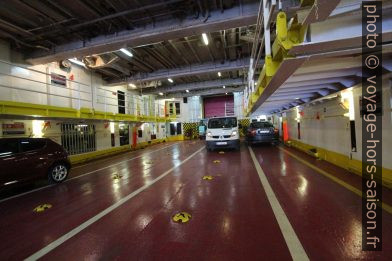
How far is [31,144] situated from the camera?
6.53 m

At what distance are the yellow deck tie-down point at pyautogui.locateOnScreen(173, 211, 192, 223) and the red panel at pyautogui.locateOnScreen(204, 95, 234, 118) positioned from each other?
2587cm

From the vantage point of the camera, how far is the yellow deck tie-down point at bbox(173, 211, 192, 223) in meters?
3.77

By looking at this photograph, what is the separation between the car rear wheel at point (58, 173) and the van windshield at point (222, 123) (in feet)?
24.8

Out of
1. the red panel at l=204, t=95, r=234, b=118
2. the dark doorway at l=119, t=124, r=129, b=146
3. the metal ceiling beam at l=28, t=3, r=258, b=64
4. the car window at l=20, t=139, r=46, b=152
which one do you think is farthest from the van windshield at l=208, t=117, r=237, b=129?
the red panel at l=204, t=95, r=234, b=118

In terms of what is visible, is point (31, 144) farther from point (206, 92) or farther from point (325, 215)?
point (206, 92)

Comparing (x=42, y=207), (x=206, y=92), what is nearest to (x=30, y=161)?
(x=42, y=207)

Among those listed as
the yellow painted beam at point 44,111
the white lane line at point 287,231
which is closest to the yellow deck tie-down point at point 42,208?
the yellow painted beam at point 44,111

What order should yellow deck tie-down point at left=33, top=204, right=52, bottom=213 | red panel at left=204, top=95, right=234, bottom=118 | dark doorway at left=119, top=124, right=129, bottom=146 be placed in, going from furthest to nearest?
red panel at left=204, top=95, right=234, bottom=118
dark doorway at left=119, top=124, right=129, bottom=146
yellow deck tie-down point at left=33, top=204, right=52, bottom=213

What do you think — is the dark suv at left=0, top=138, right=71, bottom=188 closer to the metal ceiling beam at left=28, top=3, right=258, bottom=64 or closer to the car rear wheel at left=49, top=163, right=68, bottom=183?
the car rear wheel at left=49, top=163, right=68, bottom=183

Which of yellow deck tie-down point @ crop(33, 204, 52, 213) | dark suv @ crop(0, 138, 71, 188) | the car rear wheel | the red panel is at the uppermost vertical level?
the red panel

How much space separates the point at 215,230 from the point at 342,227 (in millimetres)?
1829

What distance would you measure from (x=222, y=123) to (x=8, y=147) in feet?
30.9

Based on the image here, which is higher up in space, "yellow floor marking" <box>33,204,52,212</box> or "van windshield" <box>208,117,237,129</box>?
"van windshield" <box>208,117,237,129</box>

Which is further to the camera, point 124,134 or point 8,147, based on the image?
point 124,134
